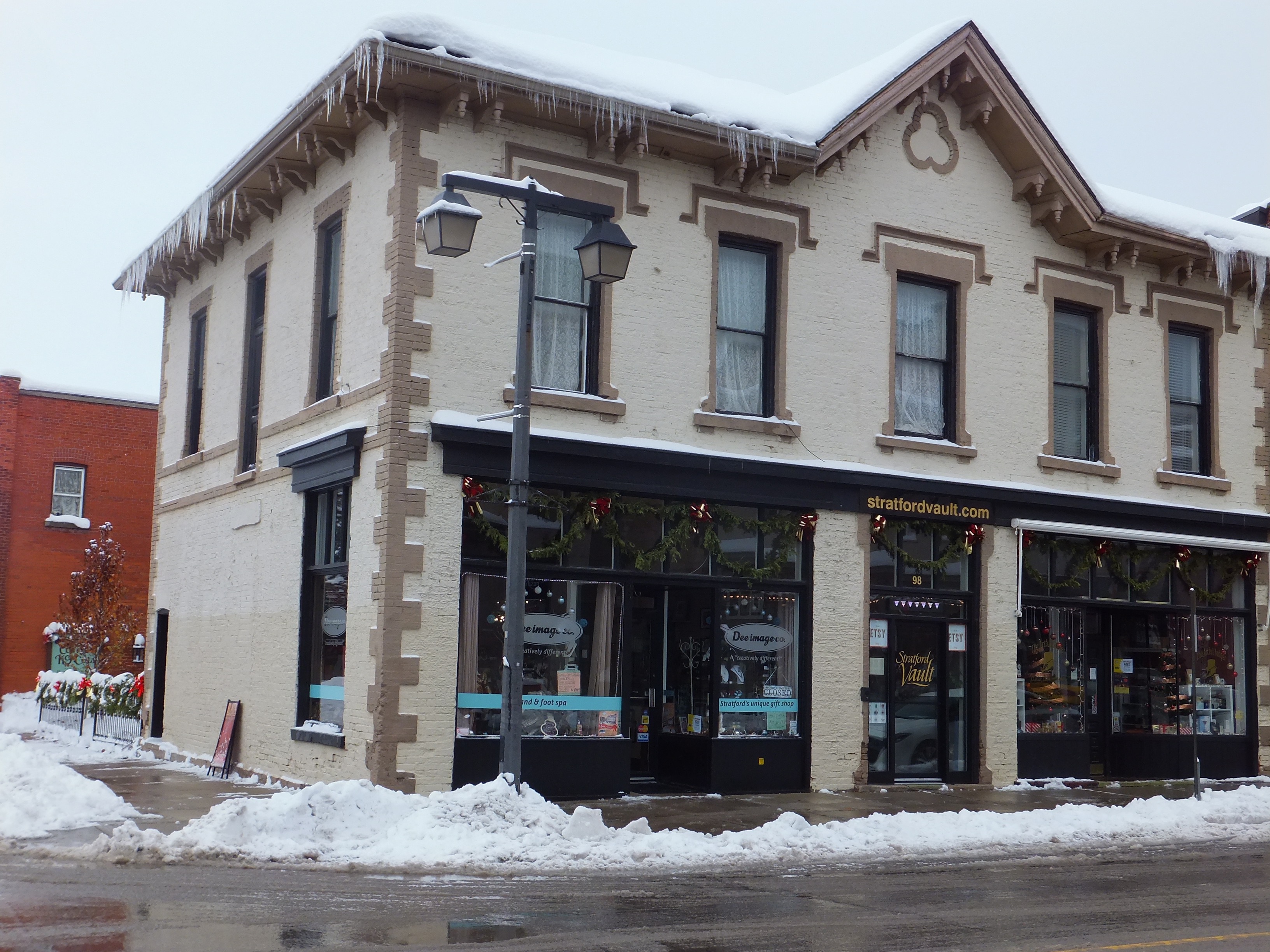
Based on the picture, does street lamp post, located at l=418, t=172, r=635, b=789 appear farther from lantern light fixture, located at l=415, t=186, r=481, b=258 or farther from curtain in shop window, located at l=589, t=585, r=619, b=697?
curtain in shop window, located at l=589, t=585, r=619, b=697

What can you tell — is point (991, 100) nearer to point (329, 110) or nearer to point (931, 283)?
point (931, 283)

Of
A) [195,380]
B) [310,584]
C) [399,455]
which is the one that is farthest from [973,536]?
[195,380]

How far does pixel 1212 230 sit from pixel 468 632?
12209 millimetres

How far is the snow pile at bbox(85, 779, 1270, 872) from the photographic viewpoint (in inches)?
425

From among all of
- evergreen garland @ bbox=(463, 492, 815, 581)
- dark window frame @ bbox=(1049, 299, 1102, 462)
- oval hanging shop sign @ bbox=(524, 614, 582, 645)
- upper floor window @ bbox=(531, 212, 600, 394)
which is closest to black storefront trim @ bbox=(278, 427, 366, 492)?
evergreen garland @ bbox=(463, 492, 815, 581)

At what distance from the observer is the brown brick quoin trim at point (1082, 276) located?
60.8 ft

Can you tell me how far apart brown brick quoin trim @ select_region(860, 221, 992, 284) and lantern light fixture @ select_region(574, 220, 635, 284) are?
5.93 meters

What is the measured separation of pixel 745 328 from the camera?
16531mm

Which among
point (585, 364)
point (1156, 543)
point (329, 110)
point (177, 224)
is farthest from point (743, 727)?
point (177, 224)

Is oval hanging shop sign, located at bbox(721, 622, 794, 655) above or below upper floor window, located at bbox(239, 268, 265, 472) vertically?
below

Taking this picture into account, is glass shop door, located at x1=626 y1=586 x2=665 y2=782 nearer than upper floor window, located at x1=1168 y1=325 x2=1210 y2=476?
Yes

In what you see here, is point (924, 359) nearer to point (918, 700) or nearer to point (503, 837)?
point (918, 700)

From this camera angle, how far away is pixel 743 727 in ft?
52.6

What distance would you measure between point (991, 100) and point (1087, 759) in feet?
28.6
